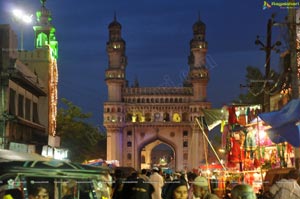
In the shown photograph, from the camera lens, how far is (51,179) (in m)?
6.89

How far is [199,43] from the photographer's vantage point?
8550 cm

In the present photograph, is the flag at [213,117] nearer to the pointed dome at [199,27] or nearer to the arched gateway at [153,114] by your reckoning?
the arched gateway at [153,114]

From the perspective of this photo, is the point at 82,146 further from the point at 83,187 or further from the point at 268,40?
the point at 83,187

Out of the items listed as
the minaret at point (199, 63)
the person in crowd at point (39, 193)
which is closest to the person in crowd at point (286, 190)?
the person in crowd at point (39, 193)

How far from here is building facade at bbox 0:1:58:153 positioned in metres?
27.2

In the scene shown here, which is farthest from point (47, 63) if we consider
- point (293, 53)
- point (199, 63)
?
point (199, 63)

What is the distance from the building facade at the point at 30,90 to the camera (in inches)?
1072

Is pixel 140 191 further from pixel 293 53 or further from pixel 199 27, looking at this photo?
pixel 199 27

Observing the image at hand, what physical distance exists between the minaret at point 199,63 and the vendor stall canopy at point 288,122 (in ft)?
228

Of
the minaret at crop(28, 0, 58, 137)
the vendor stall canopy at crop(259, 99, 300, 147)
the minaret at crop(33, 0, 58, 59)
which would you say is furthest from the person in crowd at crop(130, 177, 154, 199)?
the minaret at crop(33, 0, 58, 59)

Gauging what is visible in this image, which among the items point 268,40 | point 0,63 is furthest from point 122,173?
point 0,63

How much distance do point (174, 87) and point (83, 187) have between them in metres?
77.9

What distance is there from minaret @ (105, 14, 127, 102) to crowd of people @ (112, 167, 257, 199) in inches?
2604

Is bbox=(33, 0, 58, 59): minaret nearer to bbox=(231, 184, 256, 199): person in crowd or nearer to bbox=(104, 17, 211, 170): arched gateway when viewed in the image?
bbox=(231, 184, 256, 199): person in crowd
